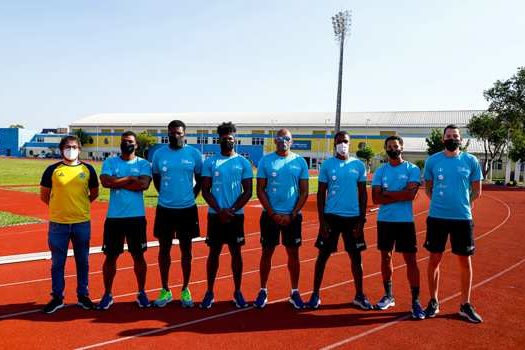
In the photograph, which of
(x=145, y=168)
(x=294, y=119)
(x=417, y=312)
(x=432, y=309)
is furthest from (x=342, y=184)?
(x=294, y=119)

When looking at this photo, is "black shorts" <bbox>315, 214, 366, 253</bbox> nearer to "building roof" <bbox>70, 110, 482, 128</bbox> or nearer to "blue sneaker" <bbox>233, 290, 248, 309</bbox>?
"blue sneaker" <bbox>233, 290, 248, 309</bbox>

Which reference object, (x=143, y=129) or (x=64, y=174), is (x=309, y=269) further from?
(x=143, y=129)

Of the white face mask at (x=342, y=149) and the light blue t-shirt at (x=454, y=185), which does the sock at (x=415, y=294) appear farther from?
the white face mask at (x=342, y=149)

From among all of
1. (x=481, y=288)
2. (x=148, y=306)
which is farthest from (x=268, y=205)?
(x=481, y=288)

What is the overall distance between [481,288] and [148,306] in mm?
4611

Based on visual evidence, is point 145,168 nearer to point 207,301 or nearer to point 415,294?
point 207,301

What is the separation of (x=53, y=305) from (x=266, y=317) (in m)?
2.39

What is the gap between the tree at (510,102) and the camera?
39.8 m

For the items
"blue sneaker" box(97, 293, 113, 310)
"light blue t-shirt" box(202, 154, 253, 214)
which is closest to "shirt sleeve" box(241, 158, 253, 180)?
"light blue t-shirt" box(202, 154, 253, 214)

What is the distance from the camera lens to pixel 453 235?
4.88 metres

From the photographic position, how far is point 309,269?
7324mm

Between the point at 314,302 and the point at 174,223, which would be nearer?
the point at 174,223

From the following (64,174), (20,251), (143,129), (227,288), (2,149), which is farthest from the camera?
(2,149)

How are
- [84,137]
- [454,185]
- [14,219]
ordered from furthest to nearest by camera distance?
[84,137], [14,219], [454,185]
